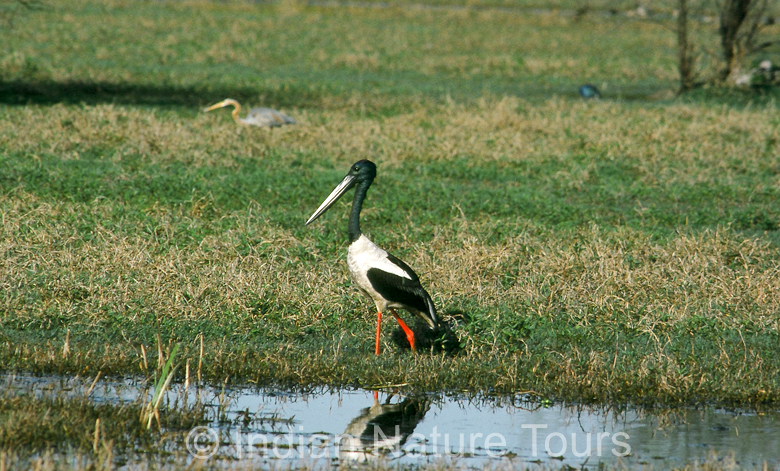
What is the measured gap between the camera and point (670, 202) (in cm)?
1084

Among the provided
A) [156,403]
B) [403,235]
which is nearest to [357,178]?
[403,235]

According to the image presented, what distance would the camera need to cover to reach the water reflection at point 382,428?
4898mm

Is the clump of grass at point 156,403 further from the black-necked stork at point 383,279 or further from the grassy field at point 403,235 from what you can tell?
the black-necked stork at point 383,279

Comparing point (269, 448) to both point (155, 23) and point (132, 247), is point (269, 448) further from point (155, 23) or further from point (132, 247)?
point (155, 23)

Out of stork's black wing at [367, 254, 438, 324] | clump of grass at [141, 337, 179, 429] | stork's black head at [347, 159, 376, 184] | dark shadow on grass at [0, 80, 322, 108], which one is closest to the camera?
clump of grass at [141, 337, 179, 429]

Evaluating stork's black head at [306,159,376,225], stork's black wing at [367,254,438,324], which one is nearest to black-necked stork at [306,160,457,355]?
stork's black wing at [367,254,438,324]

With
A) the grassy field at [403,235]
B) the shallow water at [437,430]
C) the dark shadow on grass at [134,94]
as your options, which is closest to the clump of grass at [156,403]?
the shallow water at [437,430]

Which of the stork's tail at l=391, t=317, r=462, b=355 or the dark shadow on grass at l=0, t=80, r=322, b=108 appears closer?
the stork's tail at l=391, t=317, r=462, b=355

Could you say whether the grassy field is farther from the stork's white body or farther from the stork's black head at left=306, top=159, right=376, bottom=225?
the stork's black head at left=306, top=159, right=376, bottom=225

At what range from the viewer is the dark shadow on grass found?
16406 millimetres

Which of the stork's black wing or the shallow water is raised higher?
the stork's black wing

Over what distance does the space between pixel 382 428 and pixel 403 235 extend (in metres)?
3.76

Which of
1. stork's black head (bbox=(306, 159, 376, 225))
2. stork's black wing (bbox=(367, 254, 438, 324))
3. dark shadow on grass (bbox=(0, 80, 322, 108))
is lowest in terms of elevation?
stork's black wing (bbox=(367, 254, 438, 324))

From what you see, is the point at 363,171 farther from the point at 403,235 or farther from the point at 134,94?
the point at 134,94
